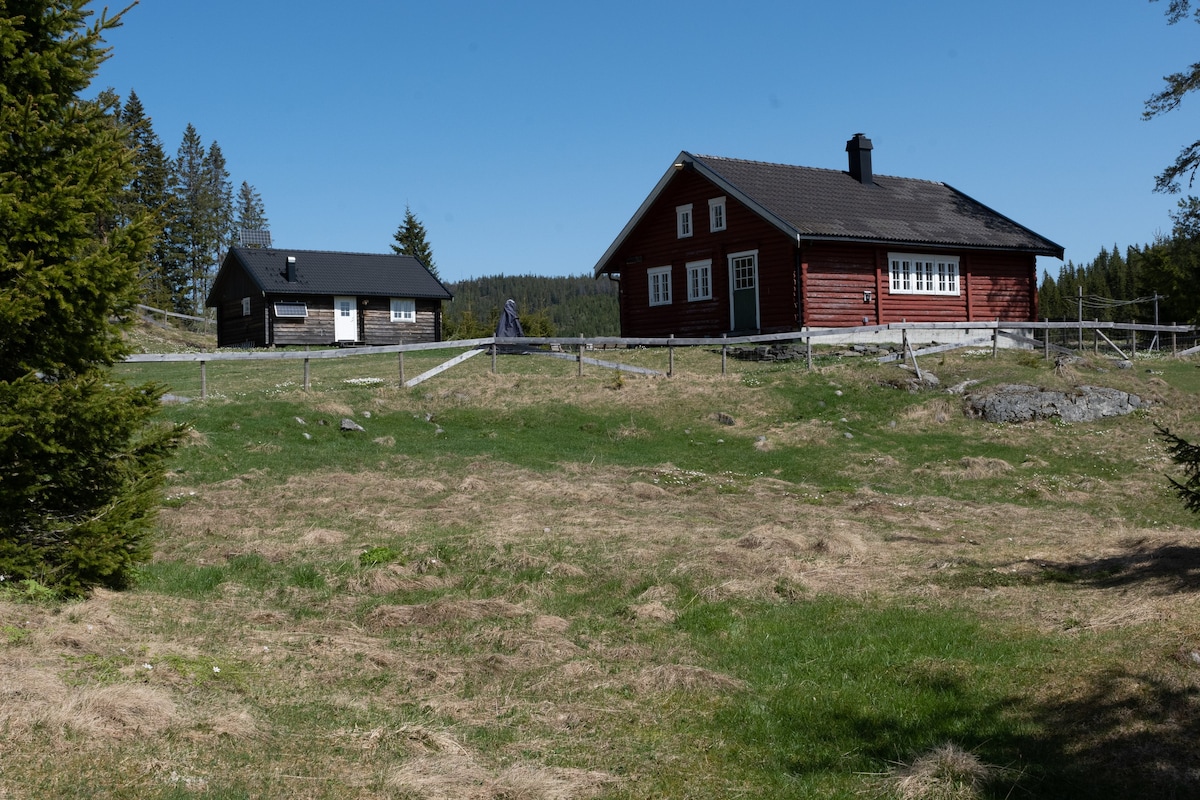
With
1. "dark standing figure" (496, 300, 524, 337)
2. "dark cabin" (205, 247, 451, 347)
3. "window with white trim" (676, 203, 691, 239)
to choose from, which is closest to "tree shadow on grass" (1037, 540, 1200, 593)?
"dark standing figure" (496, 300, 524, 337)

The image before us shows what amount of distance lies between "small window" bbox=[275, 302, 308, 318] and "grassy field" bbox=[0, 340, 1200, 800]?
28352 millimetres

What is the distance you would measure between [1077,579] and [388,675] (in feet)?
23.3

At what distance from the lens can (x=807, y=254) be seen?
3189 cm

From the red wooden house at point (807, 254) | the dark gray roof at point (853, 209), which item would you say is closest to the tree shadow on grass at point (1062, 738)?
the dark gray roof at point (853, 209)

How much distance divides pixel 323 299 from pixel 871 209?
2606 centimetres

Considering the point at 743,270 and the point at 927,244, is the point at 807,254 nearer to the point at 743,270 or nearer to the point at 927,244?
the point at 743,270

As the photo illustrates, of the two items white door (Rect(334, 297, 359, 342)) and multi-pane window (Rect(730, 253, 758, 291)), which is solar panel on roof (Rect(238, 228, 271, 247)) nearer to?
white door (Rect(334, 297, 359, 342))

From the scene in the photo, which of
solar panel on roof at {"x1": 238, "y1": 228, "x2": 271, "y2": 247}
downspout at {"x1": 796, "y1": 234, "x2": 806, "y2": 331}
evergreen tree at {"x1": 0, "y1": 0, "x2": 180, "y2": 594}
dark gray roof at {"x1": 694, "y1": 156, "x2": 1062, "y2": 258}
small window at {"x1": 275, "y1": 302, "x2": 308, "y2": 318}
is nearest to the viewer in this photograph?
evergreen tree at {"x1": 0, "y1": 0, "x2": 180, "y2": 594}

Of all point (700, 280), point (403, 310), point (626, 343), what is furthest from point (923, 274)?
point (403, 310)

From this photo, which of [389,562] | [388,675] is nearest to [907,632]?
[388,675]

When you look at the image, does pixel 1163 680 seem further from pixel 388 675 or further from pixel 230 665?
pixel 230 665

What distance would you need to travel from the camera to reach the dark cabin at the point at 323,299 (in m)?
47.1

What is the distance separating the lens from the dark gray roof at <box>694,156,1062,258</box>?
107 ft

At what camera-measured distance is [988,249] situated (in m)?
35.2
